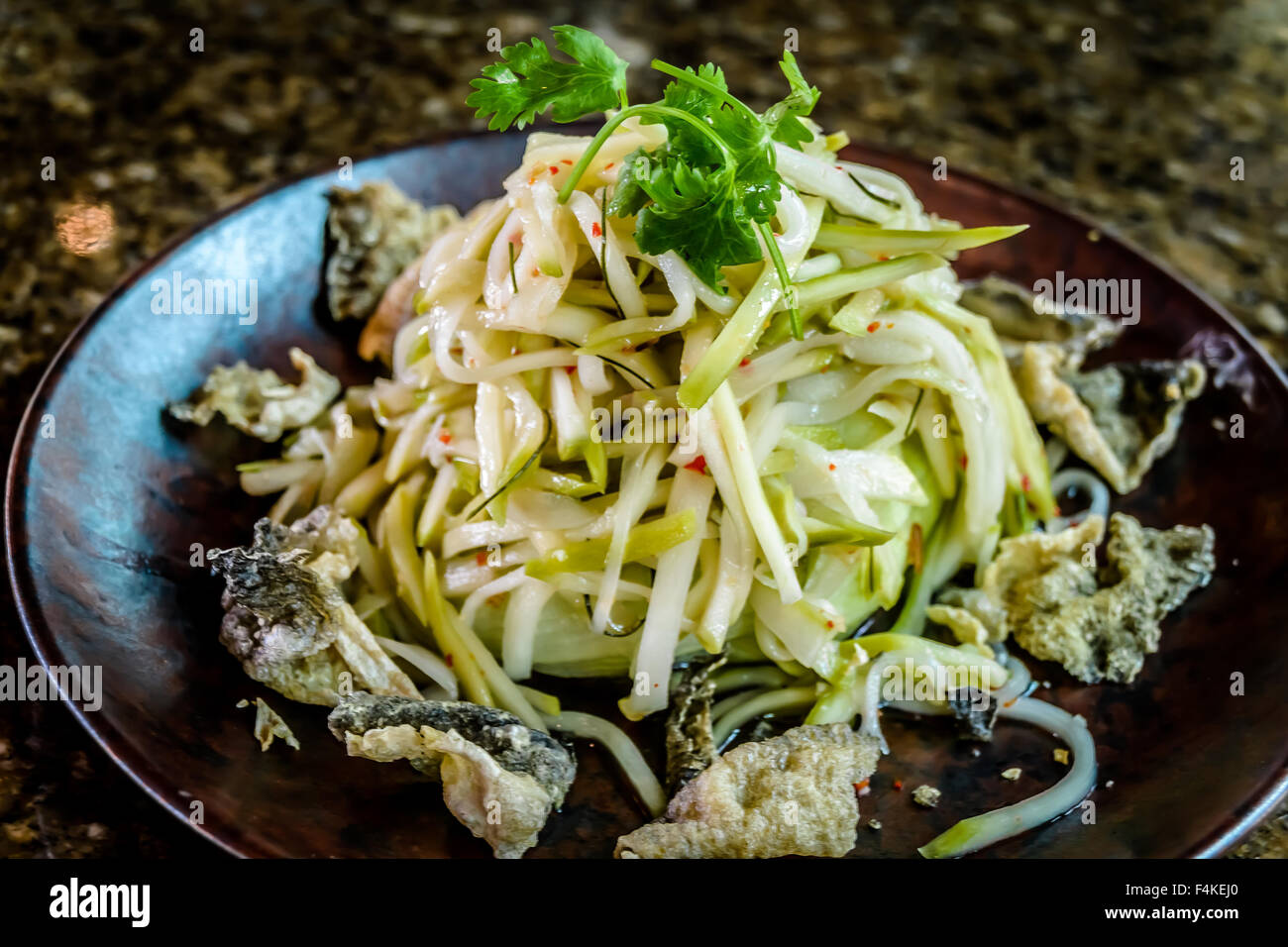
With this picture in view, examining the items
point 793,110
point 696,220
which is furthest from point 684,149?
point 793,110

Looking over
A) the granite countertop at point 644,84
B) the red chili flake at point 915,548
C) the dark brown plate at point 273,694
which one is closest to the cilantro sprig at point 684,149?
the red chili flake at point 915,548

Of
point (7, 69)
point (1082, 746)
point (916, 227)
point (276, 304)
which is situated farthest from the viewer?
point (7, 69)

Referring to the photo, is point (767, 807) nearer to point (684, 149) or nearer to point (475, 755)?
point (475, 755)

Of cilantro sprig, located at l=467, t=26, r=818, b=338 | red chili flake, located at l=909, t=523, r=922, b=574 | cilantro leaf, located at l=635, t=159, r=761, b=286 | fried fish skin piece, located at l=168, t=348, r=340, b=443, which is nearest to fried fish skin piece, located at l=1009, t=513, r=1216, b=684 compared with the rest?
red chili flake, located at l=909, t=523, r=922, b=574

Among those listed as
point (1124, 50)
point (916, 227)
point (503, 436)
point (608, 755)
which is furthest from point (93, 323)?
point (1124, 50)

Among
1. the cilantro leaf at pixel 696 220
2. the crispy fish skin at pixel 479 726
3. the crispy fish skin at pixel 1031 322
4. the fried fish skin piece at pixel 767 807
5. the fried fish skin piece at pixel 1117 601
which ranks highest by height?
the cilantro leaf at pixel 696 220

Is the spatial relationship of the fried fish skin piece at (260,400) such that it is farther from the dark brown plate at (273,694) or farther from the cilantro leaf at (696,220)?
the cilantro leaf at (696,220)
